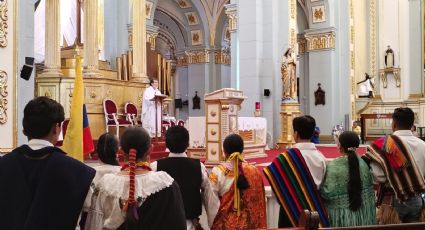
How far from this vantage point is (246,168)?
13.3 ft

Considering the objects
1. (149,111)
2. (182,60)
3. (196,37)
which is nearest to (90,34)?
(149,111)

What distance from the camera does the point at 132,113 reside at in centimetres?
1345

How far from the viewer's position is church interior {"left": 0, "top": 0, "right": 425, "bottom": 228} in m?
9.29

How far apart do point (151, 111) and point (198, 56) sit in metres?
13.5

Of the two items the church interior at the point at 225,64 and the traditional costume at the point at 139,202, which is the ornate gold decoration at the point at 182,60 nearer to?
Result: the church interior at the point at 225,64

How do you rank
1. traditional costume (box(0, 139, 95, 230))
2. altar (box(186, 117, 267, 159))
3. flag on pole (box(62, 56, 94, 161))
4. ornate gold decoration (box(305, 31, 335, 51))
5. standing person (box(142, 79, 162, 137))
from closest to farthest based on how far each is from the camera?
traditional costume (box(0, 139, 95, 230)) → flag on pole (box(62, 56, 94, 161)) → altar (box(186, 117, 267, 159)) → standing person (box(142, 79, 162, 137)) → ornate gold decoration (box(305, 31, 335, 51))

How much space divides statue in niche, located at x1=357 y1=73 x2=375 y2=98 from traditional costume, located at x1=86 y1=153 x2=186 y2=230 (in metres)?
20.3

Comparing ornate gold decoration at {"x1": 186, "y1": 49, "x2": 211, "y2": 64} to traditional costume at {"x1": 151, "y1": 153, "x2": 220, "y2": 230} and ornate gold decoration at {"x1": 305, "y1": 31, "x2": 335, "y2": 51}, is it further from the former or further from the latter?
traditional costume at {"x1": 151, "y1": 153, "x2": 220, "y2": 230}

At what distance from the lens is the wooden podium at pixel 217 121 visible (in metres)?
9.23

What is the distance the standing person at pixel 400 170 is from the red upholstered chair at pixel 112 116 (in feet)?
30.6

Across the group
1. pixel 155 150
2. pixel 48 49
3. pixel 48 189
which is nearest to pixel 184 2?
pixel 48 49

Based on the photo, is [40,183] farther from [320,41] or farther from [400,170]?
[320,41]

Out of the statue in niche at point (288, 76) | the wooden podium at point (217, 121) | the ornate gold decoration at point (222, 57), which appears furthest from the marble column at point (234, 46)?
the ornate gold decoration at point (222, 57)

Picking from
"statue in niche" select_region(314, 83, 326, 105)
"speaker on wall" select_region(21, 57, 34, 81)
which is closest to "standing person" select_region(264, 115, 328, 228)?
"speaker on wall" select_region(21, 57, 34, 81)
